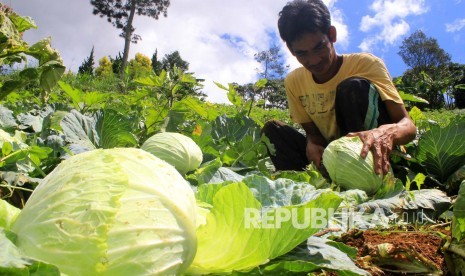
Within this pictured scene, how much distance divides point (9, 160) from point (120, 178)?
1.01 metres

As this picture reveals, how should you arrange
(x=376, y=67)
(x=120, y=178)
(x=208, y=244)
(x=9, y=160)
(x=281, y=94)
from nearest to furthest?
(x=120, y=178) → (x=208, y=244) → (x=9, y=160) → (x=376, y=67) → (x=281, y=94)

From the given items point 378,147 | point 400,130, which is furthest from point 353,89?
point 378,147

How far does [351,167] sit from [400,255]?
3.43 feet

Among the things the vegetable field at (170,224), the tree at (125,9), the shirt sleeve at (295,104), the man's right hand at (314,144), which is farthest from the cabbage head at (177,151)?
the tree at (125,9)

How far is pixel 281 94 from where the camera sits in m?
36.6

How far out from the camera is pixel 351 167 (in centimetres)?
256

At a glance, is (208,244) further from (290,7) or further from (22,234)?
(290,7)

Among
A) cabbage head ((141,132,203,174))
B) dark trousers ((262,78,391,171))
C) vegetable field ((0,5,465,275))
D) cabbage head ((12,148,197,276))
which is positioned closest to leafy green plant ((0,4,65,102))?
vegetable field ((0,5,465,275))

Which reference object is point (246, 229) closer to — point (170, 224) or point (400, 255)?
point (170, 224)

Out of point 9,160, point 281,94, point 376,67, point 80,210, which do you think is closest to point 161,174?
point 80,210

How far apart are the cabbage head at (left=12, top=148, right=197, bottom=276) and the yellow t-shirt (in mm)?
2846

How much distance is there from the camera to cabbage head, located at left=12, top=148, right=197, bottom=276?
84 cm

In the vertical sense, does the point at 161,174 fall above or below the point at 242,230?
above

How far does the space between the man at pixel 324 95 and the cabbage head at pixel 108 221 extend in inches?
87.8
